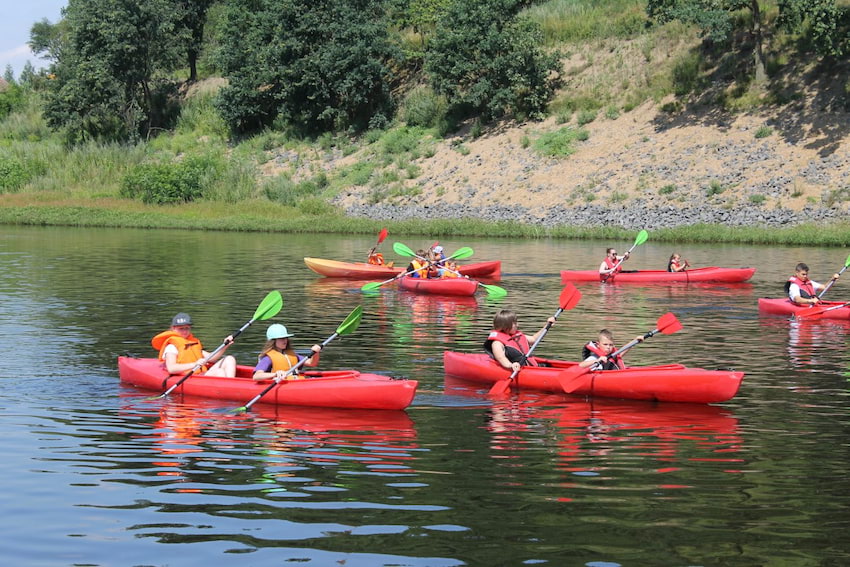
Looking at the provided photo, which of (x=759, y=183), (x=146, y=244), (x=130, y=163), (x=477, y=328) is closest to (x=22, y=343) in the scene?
(x=477, y=328)

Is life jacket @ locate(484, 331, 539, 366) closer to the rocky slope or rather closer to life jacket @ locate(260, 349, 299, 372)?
life jacket @ locate(260, 349, 299, 372)

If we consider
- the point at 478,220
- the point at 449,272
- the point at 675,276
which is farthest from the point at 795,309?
the point at 478,220

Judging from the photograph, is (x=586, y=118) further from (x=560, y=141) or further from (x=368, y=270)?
(x=368, y=270)

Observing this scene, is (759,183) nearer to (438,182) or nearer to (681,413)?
(438,182)

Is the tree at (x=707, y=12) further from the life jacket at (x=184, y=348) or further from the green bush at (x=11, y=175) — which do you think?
the green bush at (x=11, y=175)

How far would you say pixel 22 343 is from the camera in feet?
55.0

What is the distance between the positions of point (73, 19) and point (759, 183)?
39.9m

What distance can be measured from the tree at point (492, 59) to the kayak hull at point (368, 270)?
82.5ft

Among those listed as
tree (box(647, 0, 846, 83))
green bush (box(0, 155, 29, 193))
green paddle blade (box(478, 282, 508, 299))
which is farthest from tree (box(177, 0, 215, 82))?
green paddle blade (box(478, 282, 508, 299))

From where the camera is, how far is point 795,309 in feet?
66.2

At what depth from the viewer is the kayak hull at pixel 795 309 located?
19.9 meters

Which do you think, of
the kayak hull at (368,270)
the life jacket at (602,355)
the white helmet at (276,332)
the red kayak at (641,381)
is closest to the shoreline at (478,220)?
the kayak hull at (368,270)

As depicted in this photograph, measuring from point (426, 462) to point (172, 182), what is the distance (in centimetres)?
4518

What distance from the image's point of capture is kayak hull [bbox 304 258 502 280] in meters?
26.9
